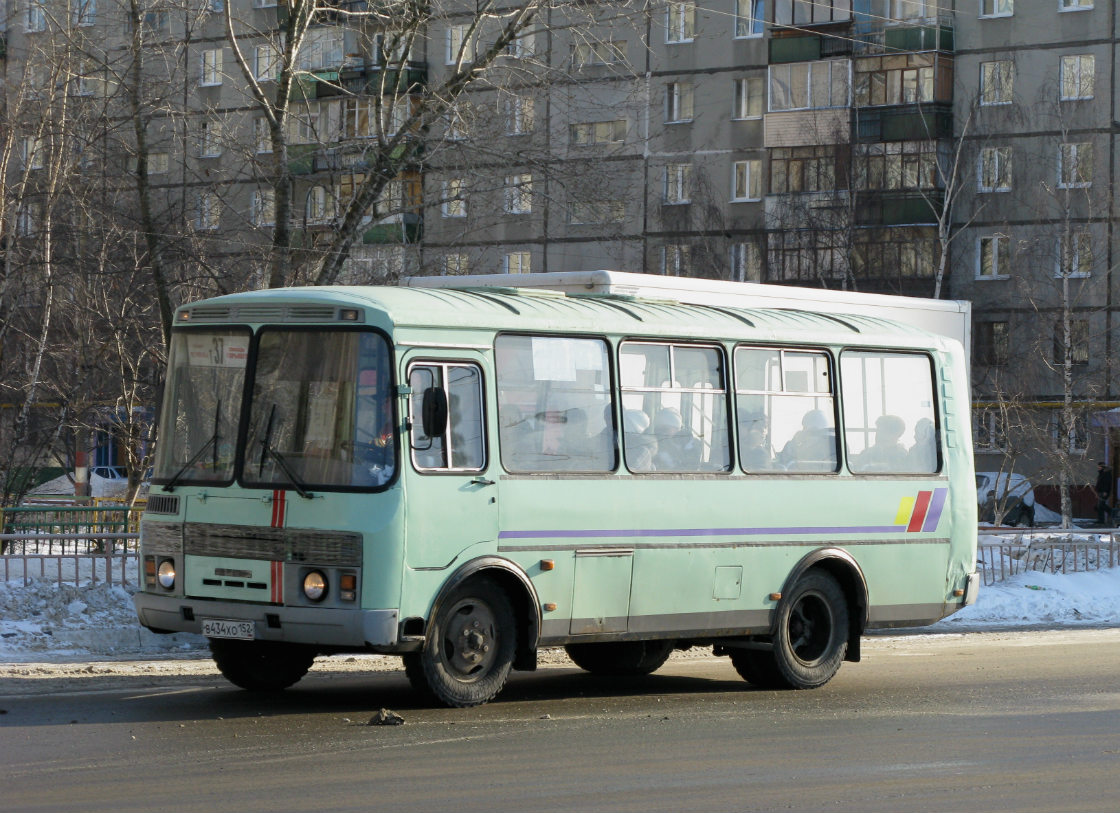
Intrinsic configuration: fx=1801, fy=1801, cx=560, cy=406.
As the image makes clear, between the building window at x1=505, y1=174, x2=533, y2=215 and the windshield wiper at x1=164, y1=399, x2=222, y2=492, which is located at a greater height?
the building window at x1=505, y1=174, x2=533, y2=215

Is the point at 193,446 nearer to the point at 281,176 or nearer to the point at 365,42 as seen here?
the point at 281,176

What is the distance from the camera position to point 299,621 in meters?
10.1

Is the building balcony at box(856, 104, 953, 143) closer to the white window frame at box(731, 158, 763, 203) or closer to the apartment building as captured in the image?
the apartment building

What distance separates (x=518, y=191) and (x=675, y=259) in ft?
107

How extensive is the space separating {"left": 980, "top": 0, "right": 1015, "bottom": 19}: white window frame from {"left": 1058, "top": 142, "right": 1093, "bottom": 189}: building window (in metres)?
4.40

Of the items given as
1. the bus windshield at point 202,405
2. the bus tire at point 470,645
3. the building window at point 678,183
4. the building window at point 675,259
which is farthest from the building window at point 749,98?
the bus tire at point 470,645

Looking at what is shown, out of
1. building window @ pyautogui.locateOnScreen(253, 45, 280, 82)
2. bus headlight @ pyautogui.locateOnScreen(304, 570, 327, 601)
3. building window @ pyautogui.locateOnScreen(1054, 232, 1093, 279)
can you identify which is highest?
building window @ pyautogui.locateOnScreen(1054, 232, 1093, 279)

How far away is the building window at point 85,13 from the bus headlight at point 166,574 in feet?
36.7

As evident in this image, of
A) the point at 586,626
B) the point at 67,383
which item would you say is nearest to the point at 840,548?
the point at 586,626

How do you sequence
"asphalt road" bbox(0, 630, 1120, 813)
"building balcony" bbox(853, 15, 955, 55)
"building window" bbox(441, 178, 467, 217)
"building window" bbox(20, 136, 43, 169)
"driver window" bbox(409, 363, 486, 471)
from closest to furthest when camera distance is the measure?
"asphalt road" bbox(0, 630, 1120, 813)
"driver window" bbox(409, 363, 486, 471)
"building window" bbox(441, 178, 467, 217)
"building window" bbox(20, 136, 43, 169)
"building balcony" bbox(853, 15, 955, 55)

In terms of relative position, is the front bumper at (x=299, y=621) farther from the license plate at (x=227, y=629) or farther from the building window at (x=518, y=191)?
the building window at (x=518, y=191)

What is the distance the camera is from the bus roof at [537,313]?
10.5m

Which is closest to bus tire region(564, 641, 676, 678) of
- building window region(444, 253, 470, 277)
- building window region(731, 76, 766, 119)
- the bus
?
the bus

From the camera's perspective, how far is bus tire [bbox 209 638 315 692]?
11328 mm
